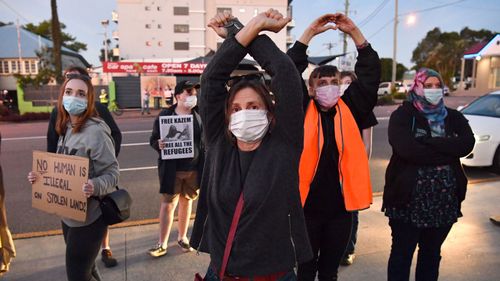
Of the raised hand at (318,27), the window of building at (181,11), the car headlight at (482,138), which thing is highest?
the window of building at (181,11)

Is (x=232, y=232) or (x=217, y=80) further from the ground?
(x=217, y=80)

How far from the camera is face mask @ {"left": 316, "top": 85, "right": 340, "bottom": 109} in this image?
8.96 feet

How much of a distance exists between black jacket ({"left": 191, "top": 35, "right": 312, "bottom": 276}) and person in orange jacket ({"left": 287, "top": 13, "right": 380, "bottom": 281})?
2.39 feet

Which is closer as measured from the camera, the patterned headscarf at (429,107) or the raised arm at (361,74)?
the raised arm at (361,74)

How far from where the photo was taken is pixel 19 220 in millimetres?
5348

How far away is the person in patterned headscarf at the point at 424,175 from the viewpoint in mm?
2900

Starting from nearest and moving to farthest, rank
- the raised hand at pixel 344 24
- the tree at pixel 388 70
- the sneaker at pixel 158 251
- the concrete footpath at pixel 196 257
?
1. the raised hand at pixel 344 24
2. the concrete footpath at pixel 196 257
3. the sneaker at pixel 158 251
4. the tree at pixel 388 70

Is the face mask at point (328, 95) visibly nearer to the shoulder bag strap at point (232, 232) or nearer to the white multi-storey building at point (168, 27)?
the shoulder bag strap at point (232, 232)

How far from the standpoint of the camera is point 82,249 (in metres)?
2.65

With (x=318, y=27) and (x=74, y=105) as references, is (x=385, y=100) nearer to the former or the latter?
(x=318, y=27)

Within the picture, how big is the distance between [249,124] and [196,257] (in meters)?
2.62

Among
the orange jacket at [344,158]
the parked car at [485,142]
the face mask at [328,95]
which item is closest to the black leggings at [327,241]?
the orange jacket at [344,158]

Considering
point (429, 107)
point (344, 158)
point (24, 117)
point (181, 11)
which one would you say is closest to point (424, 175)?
point (429, 107)

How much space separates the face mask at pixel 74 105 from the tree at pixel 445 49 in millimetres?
54270
